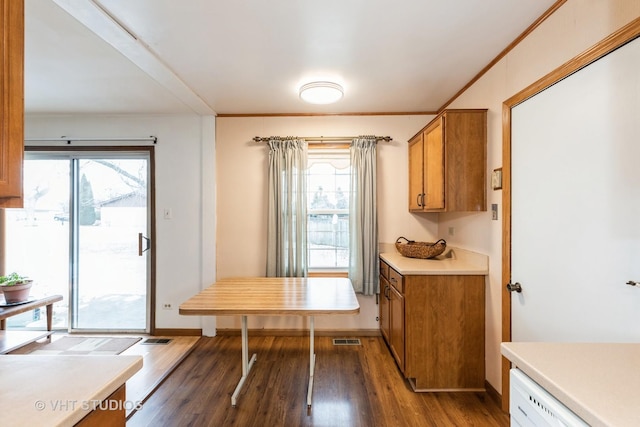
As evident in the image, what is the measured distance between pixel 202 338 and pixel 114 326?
113 centimetres

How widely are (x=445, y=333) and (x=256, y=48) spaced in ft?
8.46

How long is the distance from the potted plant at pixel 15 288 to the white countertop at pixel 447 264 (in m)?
3.67

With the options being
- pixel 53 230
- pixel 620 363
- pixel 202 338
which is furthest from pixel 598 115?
pixel 53 230

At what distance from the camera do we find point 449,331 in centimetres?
214

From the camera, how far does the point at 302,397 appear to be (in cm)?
210

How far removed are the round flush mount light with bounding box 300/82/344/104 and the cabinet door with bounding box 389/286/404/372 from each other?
1839 millimetres

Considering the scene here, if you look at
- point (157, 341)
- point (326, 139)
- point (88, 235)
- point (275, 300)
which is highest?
point (326, 139)

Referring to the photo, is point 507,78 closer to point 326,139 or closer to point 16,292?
point 326,139

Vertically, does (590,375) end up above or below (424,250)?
below

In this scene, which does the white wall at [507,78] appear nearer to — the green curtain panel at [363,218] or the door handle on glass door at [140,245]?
the green curtain panel at [363,218]

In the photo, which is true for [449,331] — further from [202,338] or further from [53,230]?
[53,230]

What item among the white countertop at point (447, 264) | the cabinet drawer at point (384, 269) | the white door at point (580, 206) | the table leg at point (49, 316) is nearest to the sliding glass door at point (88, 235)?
the table leg at point (49, 316)

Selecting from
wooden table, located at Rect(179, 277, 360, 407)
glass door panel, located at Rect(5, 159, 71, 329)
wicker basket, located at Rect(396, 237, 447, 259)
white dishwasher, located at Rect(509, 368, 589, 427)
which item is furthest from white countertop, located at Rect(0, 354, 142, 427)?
glass door panel, located at Rect(5, 159, 71, 329)

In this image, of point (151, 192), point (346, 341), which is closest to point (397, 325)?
point (346, 341)
